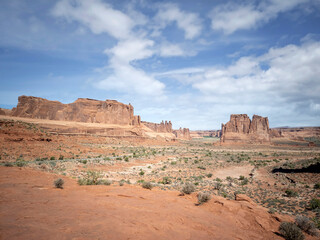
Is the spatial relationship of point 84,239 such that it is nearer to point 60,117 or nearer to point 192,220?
point 192,220

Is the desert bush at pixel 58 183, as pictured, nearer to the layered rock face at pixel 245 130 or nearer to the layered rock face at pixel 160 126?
the layered rock face at pixel 245 130

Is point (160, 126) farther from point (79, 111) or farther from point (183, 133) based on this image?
point (79, 111)

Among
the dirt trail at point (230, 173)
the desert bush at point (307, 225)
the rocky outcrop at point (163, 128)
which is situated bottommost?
the dirt trail at point (230, 173)

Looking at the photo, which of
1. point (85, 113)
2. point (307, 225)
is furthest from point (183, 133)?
point (307, 225)

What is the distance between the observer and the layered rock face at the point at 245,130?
7656 cm

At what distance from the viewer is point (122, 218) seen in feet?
16.8

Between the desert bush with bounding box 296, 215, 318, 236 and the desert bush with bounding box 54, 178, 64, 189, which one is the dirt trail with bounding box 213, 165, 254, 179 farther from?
the desert bush with bounding box 54, 178, 64, 189

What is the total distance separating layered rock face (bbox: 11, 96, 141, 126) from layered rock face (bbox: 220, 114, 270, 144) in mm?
48609

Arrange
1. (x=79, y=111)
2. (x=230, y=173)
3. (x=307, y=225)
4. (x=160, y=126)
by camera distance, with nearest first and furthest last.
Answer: (x=307, y=225)
(x=230, y=173)
(x=79, y=111)
(x=160, y=126)

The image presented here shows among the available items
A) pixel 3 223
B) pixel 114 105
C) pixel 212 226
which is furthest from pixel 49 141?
pixel 114 105

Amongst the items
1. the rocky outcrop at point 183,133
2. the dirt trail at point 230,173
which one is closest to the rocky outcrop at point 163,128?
the rocky outcrop at point 183,133

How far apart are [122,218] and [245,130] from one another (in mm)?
86375

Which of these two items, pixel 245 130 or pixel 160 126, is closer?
pixel 245 130

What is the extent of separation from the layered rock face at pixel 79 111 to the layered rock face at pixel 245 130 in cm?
4861
